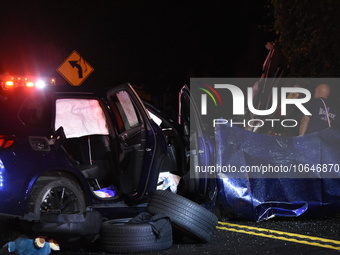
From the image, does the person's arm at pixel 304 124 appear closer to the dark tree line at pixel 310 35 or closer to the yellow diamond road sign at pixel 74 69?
the yellow diamond road sign at pixel 74 69

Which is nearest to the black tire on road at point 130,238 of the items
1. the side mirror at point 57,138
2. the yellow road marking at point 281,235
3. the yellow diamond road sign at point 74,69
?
the side mirror at point 57,138

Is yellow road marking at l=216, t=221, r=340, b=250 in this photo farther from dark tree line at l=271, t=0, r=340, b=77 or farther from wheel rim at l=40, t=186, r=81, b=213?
dark tree line at l=271, t=0, r=340, b=77

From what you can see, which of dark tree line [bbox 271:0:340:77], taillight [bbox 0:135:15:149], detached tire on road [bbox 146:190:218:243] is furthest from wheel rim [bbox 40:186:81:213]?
dark tree line [bbox 271:0:340:77]

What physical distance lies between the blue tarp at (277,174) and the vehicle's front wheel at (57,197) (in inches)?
92.2

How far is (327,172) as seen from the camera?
351 inches

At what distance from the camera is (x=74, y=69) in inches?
603

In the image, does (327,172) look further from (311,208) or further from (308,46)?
(308,46)

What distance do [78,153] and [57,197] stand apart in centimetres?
154

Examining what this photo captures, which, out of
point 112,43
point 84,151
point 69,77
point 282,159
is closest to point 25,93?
point 84,151

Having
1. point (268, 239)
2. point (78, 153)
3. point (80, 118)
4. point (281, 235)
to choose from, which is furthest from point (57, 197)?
point (281, 235)

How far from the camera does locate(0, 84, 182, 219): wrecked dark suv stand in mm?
6344

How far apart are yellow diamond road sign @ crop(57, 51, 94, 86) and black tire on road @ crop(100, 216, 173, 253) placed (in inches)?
349

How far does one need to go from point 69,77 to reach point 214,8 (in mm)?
18631

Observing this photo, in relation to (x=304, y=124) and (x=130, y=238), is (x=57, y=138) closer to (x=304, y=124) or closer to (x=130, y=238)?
(x=130, y=238)
